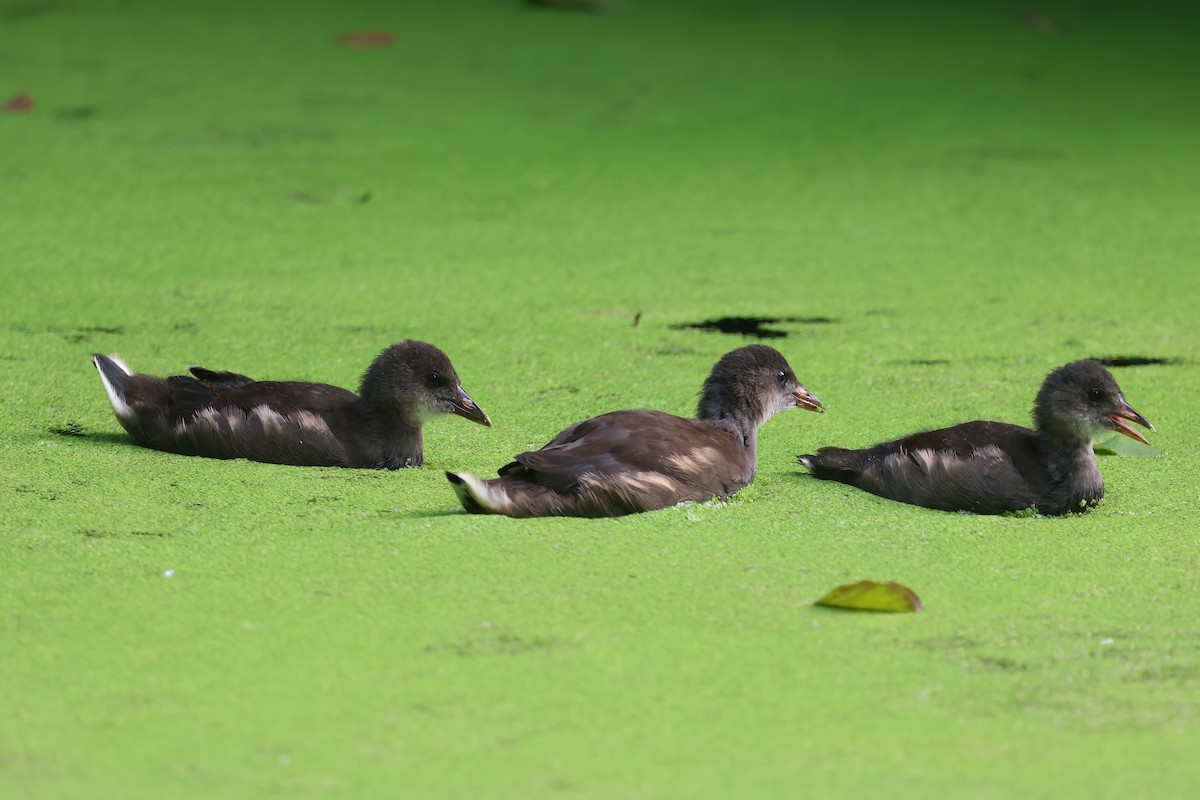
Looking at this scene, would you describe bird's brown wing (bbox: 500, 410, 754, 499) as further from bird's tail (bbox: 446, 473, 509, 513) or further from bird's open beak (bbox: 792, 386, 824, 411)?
bird's open beak (bbox: 792, 386, 824, 411)

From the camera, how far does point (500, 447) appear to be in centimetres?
367

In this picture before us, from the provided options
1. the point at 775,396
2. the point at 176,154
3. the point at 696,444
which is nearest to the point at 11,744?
the point at 696,444

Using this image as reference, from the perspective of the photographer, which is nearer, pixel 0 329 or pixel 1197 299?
pixel 0 329

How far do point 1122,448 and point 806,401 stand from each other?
0.71 m

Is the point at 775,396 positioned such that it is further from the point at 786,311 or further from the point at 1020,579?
the point at 786,311

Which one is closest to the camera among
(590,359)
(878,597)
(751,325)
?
(878,597)

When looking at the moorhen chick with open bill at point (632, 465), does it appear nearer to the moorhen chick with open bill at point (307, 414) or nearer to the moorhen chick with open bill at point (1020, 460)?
the moorhen chick with open bill at point (1020, 460)

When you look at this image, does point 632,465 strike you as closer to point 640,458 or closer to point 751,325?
point 640,458

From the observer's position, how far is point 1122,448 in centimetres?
369

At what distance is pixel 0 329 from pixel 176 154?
1957 millimetres

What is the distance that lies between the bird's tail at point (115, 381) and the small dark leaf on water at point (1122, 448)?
211 centimetres

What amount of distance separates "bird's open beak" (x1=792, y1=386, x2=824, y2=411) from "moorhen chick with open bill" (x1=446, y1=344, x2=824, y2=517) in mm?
146

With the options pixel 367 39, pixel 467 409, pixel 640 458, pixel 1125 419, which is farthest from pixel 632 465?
pixel 367 39

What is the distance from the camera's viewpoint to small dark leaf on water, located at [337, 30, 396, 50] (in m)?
7.56
